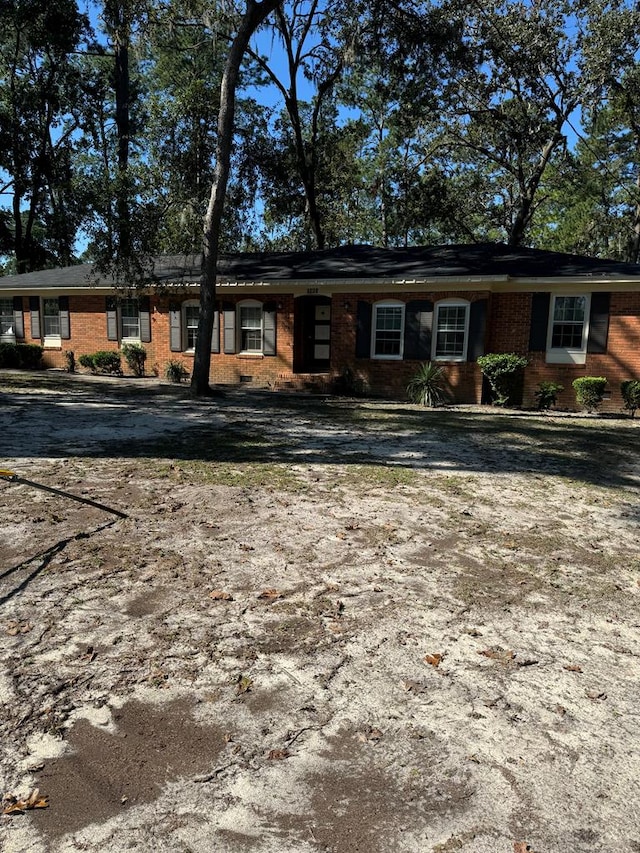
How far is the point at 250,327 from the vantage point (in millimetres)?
17281

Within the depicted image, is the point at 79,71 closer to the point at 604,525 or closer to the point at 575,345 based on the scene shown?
Result: the point at 575,345

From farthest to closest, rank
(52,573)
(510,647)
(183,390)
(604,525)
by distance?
(183,390) < (604,525) < (52,573) < (510,647)

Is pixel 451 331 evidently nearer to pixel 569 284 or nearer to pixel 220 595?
pixel 569 284

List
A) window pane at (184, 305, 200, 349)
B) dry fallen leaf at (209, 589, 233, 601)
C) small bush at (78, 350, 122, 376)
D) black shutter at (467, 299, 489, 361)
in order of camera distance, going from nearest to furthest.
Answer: dry fallen leaf at (209, 589, 233, 601) → black shutter at (467, 299, 489, 361) → window pane at (184, 305, 200, 349) → small bush at (78, 350, 122, 376)

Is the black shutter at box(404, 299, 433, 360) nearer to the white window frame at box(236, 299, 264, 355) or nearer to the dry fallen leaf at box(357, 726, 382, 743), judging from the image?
the white window frame at box(236, 299, 264, 355)

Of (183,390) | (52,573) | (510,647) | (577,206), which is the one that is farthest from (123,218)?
(577,206)

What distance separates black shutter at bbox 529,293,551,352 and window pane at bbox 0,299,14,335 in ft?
59.5

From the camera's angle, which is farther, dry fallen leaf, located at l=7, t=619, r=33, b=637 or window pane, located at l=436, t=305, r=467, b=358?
window pane, located at l=436, t=305, r=467, b=358

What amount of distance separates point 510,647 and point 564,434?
25.7 ft

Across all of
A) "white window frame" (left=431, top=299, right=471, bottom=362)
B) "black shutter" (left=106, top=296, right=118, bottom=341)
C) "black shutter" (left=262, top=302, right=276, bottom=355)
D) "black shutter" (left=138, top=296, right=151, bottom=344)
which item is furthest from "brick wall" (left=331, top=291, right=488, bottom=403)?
"black shutter" (left=106, top=296, right=118, bottom=341)

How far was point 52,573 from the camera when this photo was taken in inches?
159

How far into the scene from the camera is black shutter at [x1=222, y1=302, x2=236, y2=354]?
17.2 m

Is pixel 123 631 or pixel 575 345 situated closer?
pixel 123 631

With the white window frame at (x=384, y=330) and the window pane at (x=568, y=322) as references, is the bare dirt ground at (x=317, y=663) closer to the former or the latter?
the window pane at (x=568, y=322)
